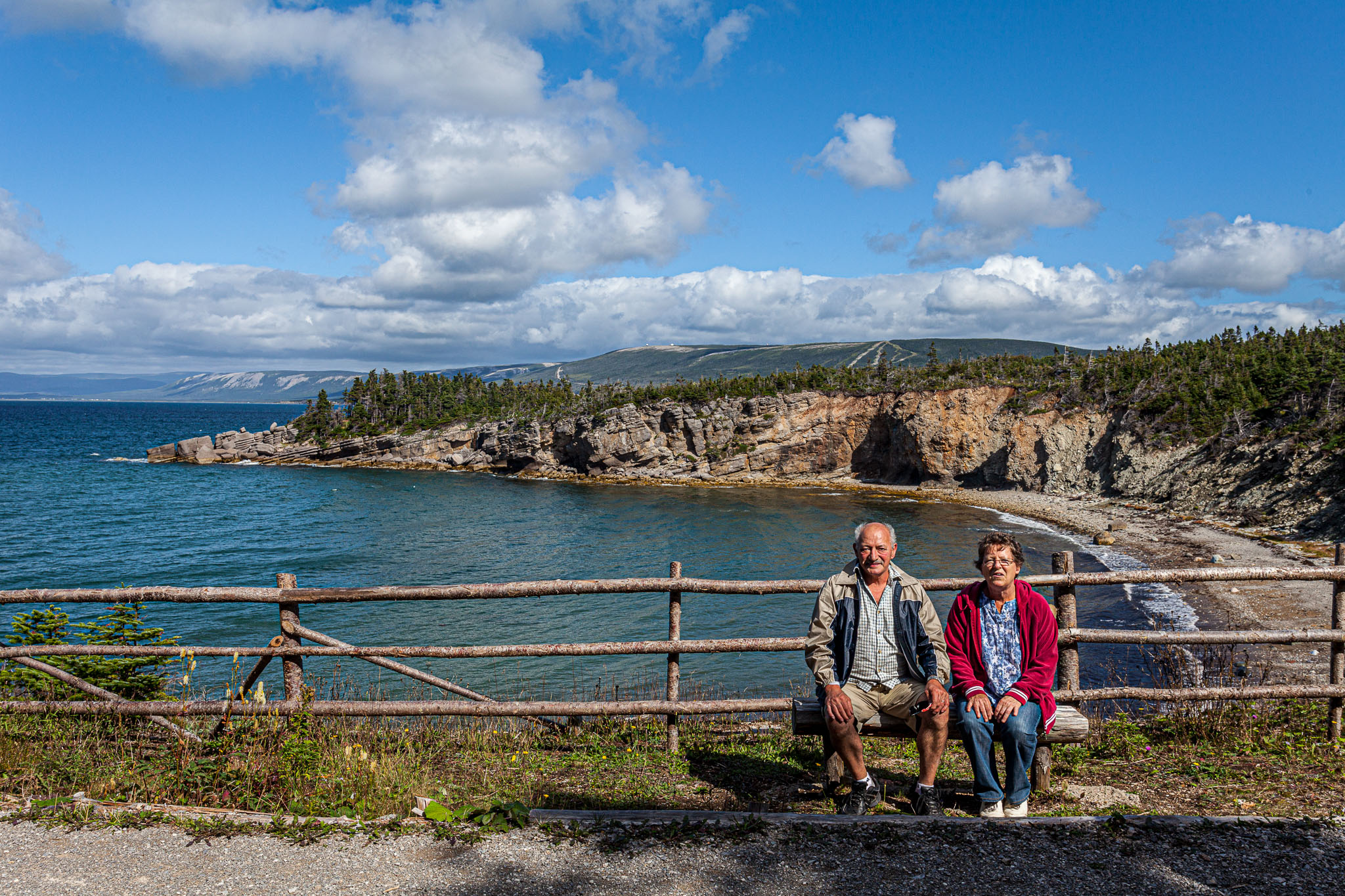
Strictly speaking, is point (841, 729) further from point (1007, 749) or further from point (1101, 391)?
point (1101, 391)

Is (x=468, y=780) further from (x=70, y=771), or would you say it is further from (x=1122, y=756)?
(x=1122, y=756)

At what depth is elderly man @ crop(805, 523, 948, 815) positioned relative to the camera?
486 cm

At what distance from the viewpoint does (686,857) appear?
4.14 metres

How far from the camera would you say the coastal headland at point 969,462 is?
27.2m

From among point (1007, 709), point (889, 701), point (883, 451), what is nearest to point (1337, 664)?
point (1007, 709)

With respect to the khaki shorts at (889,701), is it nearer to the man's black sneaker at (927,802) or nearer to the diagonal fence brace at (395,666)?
the man's black sneaker at (927,802)

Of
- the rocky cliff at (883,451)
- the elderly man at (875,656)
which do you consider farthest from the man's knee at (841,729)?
the rocky cliff at (883,451)

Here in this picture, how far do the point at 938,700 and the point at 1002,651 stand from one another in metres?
0.67

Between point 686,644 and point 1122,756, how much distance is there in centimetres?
374

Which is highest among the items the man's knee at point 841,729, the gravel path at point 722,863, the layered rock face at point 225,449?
the man's knee at point 841,729

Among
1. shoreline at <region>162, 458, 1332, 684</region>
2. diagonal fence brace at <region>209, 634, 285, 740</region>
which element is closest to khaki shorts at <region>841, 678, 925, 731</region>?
shoreline at <region>162, 458, 1332, 684</region>

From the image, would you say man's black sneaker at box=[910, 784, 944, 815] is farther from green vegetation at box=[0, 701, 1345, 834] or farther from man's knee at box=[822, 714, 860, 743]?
man's knee at box=[822, 714, 860, 743]

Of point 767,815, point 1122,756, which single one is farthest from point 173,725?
point 1122,756

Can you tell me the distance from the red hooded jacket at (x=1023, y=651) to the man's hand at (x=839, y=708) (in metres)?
0.84
